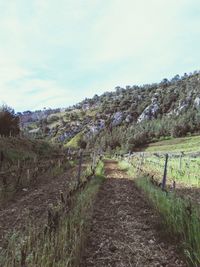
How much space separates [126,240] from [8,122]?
A: 68.9ft

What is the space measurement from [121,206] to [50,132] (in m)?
152

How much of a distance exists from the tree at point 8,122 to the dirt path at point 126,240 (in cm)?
1713

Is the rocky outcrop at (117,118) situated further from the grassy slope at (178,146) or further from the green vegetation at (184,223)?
the green vegetation at (184,223)

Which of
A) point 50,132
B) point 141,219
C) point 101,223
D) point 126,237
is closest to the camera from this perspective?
point 126,237

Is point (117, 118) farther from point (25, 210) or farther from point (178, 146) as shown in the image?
A: point (25, 210)

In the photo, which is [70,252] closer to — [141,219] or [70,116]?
[141,219]

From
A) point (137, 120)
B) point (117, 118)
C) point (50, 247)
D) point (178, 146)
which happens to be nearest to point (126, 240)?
point (50, 247)

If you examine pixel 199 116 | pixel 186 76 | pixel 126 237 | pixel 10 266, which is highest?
pixel 186 76

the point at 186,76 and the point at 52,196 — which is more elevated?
the point at 186,76

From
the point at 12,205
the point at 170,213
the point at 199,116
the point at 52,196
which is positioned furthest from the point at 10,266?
the point at 199,116

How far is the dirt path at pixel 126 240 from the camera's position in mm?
5664

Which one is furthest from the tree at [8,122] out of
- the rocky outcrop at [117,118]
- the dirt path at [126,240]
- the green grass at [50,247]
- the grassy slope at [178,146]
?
the rocky outcrop at [117,118]

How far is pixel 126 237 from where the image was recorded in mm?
6934

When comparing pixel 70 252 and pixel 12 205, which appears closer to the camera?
pixel 70 252
